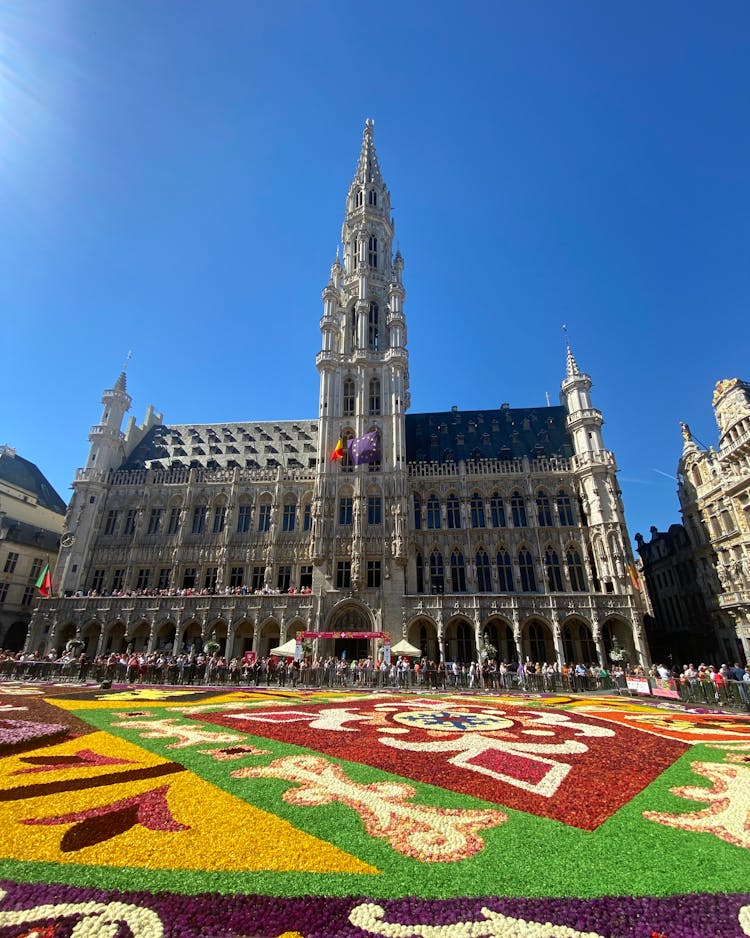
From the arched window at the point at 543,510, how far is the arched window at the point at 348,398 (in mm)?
20866

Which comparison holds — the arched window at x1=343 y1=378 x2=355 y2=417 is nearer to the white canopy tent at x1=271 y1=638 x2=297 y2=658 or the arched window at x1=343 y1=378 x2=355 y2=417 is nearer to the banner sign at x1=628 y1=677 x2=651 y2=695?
the white canopy tent at x1=271 y1=638 x2=297 y2=658

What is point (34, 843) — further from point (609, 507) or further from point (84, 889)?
point (609, 507)

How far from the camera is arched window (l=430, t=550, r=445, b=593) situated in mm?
42438

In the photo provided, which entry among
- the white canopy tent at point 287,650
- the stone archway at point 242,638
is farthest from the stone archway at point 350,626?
the stone archway at point 242,638

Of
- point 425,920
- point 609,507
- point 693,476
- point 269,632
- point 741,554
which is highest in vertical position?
point 693,476

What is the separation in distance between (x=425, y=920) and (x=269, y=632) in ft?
136

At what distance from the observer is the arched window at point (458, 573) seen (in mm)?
42625

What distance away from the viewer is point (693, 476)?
45.3 meters

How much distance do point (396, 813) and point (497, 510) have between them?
4126cm

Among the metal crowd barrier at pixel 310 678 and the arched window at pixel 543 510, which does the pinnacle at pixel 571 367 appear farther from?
the metal crowd barrier at pixel 310 678

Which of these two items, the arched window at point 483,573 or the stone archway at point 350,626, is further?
the arched window at point 483,573

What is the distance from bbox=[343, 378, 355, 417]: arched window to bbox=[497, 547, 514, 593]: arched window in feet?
68.3

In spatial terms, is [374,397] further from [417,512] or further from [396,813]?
[396,813]

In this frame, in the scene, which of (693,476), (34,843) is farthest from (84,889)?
(693,476)
